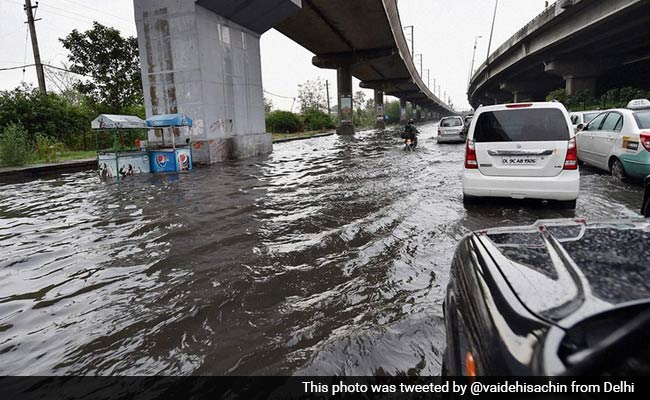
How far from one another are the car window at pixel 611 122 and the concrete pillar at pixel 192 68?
45.3 ft

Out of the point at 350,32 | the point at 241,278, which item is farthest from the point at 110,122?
the point at 350,32

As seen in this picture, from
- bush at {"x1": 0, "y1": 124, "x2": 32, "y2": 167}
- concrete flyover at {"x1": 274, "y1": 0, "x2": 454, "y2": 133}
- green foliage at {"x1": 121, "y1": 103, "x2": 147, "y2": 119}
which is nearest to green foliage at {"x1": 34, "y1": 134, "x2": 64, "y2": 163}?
bush at {"x1": 0, "y1": 124, "x2": 32, "y2": 167}

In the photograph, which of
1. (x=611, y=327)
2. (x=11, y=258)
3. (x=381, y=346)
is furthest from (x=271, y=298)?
(x=11, y=258)

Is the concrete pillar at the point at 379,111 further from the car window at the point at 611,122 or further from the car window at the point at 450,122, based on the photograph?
the car window at the point at 611,122

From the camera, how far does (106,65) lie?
28188 mm

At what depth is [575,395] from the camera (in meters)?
1.05

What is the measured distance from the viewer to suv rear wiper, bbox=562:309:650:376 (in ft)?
3.63

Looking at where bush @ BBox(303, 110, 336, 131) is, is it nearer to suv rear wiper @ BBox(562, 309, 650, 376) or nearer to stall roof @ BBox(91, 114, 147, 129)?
stall roof @ BBox(91, 114, 147, 129)

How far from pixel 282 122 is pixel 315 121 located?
709 cm

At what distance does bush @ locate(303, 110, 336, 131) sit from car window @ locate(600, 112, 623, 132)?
137 feet

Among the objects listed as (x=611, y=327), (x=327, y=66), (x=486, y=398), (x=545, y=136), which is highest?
(x=327, y=66)

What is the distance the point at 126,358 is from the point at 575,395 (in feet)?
9.69

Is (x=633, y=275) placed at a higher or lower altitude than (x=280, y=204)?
higher

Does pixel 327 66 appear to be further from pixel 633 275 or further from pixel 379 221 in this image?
pixel 633 275
